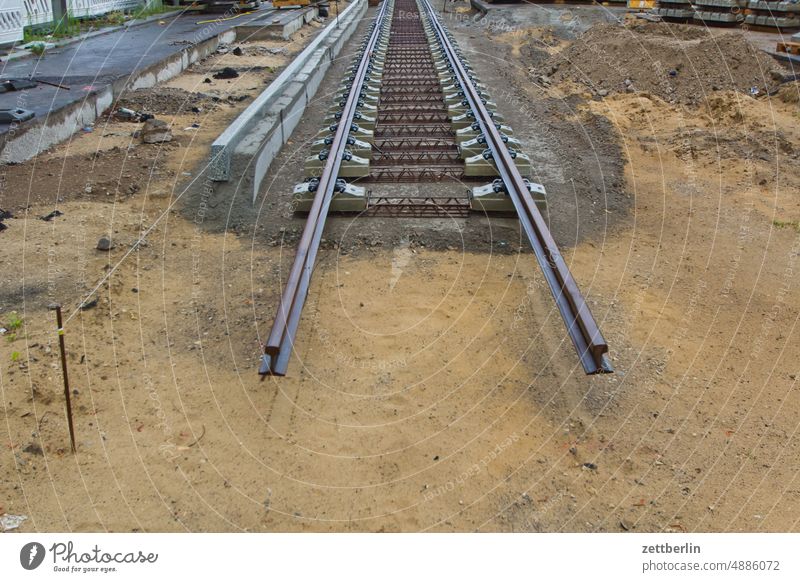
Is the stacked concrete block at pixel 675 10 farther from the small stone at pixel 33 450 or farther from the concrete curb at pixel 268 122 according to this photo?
the small stone at pixel 33 450

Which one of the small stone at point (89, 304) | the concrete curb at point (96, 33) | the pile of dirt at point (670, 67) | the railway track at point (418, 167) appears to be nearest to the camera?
the railway track at point (418, 167)

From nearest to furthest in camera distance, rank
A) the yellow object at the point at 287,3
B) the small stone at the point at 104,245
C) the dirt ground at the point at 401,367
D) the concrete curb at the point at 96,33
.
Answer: the dirt ground at the point at 401,367 < the small stone at the point at 104,245 < the concrete curb at the point at 96,33 < the yellow object at the point at 287,3

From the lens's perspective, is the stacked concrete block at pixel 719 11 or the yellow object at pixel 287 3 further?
the yellow object at pixel 287 3

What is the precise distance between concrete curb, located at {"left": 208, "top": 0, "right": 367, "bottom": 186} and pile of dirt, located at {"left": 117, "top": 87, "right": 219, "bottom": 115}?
49.6 inches

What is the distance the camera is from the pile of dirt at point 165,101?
9094mm

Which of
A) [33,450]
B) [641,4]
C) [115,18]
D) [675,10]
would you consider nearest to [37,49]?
[115,18]

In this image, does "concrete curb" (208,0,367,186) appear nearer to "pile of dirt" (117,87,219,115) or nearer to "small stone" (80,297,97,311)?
"pile of dirt" (117,87,219,115)

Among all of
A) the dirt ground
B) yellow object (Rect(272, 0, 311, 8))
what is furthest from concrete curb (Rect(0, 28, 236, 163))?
yellow object (Rect(272, 0, 311, 8))

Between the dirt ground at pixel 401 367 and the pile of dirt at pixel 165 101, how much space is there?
2899mm

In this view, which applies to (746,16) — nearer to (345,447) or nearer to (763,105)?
(763,105)

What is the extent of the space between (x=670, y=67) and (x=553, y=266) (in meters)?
9.52

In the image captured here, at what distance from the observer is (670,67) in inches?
465

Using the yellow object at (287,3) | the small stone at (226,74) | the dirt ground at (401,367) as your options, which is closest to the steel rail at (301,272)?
the dirt ground at (401,367)

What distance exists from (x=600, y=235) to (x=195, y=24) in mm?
16122
